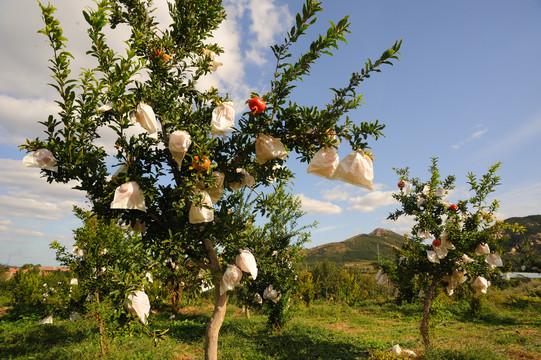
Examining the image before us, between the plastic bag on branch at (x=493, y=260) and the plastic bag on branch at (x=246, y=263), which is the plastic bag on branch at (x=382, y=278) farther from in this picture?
the plastic bag on branch at (x=246, y=263)

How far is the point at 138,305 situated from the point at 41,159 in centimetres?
153

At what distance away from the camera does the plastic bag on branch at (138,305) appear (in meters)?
2.34

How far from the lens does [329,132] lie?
2.61 meters

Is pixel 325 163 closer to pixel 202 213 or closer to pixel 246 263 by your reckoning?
pixel 202 213

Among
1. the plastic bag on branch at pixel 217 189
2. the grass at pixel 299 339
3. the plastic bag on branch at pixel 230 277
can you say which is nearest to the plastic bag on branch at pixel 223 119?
the plastic bag on branch at pixel 217 189

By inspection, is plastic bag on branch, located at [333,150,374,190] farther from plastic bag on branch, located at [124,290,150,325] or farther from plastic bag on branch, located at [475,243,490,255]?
plastic bag on branch, located at [475,243,490,255]

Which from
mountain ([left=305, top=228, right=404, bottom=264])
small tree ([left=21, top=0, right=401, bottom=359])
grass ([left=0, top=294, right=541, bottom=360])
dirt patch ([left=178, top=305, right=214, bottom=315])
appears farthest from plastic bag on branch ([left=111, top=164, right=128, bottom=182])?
mountain ([left=305, top=228, right=404, bottom=264])

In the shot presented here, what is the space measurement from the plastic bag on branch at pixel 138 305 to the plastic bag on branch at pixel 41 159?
1.37 metres

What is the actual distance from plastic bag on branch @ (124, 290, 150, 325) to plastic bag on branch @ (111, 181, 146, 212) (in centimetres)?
75

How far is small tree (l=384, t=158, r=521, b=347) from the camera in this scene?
5.86 m

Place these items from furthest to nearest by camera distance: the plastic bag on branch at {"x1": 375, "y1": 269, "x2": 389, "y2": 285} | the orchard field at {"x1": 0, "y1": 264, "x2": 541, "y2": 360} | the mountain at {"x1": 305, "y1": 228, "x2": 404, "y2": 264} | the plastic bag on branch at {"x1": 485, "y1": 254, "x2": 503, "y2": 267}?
the mountain at {"x1": 305, "y1": 228, "x2": 404, "y2": 264} < the plastic bag on branch at {"x1": 375, "y1": 269, "x2": 389, "y2": 285} < the orchard field at {"x1": 0, "y1": 264, "x2": 541, "y2": 360} < the plastic bag on branch at {"x1": 485, "y1": 254, "x2": 503, "y2": 267}

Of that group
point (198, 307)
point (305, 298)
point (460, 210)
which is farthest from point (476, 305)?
point (198, 307)

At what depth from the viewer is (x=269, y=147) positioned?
8.38 ft

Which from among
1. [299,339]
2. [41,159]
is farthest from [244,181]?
[299,339]
